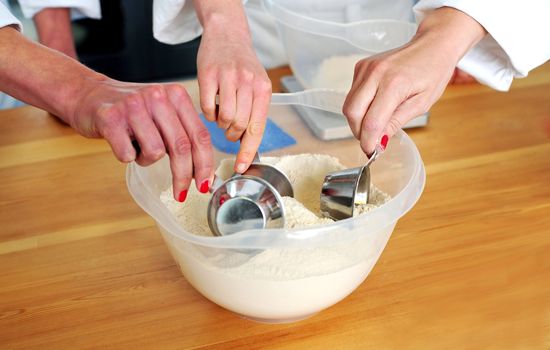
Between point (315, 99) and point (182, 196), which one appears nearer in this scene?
point (182, 196)

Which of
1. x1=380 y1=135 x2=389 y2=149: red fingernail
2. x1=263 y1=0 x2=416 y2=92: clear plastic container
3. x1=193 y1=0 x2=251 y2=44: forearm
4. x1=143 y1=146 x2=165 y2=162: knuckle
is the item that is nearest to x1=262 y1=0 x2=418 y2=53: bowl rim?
x1=263 y1=0 x2=416 y2=92: clear plastic container

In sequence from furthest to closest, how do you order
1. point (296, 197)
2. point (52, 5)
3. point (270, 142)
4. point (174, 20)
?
point (52, 5)
point (174, 20)
point (270, 142)
point (296, 197)

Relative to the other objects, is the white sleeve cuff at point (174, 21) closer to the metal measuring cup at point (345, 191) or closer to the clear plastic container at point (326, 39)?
the clear plastic container at point (326, 39)

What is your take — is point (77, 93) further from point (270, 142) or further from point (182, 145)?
point (270, 142)

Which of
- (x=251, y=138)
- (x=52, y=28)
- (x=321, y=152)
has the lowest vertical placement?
(x=52, y=28)

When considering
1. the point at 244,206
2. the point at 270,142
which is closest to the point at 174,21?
the point at 270,142

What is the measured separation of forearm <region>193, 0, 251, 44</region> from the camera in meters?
0.85

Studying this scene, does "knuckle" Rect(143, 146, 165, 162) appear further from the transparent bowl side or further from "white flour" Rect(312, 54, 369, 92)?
"white flour" Rect(312, 54, 369, 92)

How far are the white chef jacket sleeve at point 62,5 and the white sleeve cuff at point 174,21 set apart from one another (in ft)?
0.81

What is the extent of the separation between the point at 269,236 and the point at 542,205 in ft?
1.61

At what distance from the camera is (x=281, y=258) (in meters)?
0.59

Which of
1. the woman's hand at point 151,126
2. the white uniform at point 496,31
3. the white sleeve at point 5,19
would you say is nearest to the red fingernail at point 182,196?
the woman's hand at point 151,126

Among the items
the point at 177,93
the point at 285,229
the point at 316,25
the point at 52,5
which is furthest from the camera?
the point at 52,5

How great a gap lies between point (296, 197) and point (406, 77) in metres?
0.20
